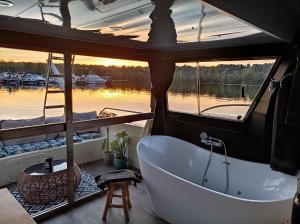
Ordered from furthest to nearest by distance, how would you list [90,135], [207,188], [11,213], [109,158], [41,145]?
[90,135]
[109,158]
[41,145]
[207,188]
[11,213]

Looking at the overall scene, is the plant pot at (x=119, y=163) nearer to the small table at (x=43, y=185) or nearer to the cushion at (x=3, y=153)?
the small table at (x=43, y=185)

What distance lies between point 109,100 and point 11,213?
118 inches

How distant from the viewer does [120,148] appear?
14.1 ft

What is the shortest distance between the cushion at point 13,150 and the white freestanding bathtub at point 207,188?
1.98 m

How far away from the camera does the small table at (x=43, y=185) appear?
303 cm

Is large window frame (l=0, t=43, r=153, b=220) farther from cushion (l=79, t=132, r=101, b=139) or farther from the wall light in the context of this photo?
cushion (l=79, t=132, r=101, b=139)

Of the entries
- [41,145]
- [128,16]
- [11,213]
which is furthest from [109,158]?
[128,16]

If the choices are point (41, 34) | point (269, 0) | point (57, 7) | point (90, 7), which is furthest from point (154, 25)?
point (41, 34)

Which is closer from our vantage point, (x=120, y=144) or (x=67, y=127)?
(x=67, y=127)

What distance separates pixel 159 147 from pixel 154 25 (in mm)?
1920

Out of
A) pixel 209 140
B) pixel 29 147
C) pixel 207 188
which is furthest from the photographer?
pixel 29 147

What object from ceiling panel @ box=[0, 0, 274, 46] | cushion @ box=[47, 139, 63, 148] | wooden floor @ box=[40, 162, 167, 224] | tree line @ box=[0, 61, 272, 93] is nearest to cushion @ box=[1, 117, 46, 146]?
cushion @ box=[47, 139, 63, 148]

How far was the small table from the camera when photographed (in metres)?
3.03

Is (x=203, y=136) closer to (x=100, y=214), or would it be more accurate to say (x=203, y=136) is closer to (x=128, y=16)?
(x=100, y=214)
